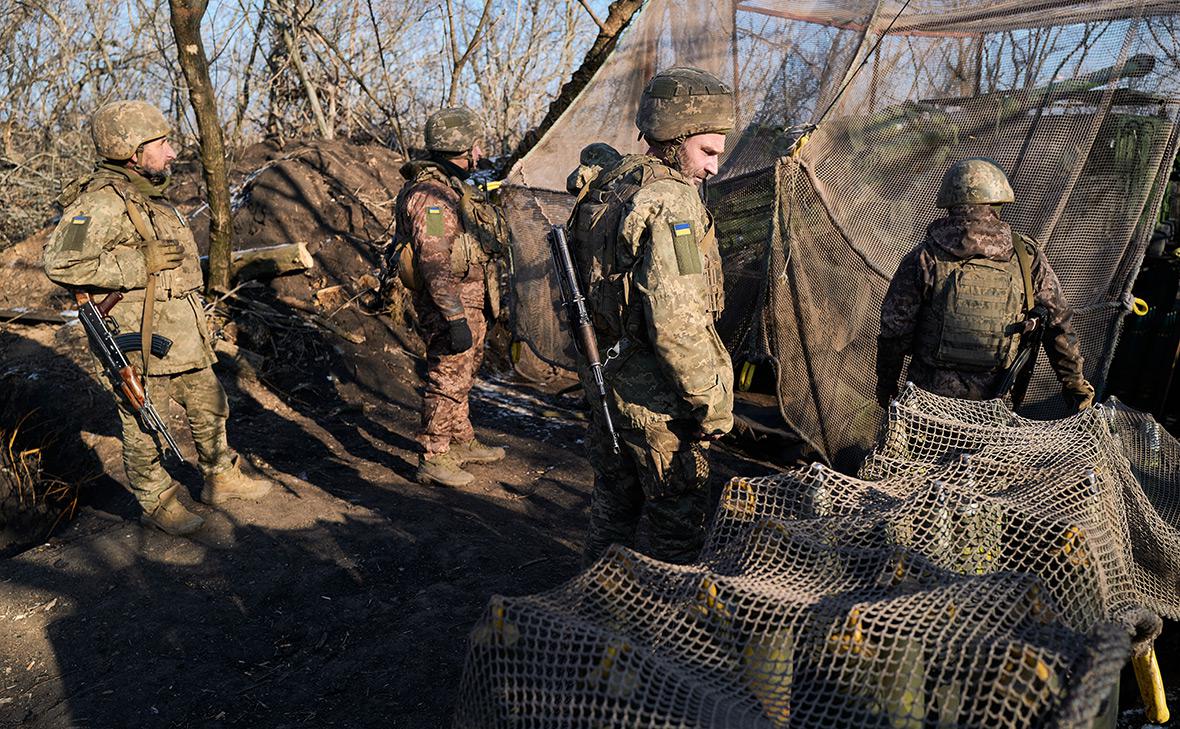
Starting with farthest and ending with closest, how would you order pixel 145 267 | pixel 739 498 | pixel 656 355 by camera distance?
pixel 145 267
pixel 656 355
pixel 739 498

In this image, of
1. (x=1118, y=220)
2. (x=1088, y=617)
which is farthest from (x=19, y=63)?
(x=1088, y=617)

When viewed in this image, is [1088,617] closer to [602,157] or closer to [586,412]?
[602,157]

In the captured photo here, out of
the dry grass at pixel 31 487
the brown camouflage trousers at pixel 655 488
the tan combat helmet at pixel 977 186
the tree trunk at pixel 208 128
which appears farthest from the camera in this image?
the tree trunk at pixel 208 128

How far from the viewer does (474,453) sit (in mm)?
5527

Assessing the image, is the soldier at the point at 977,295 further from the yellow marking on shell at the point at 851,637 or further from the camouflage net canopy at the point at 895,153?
the yellow marking on shell at the point at 851,637

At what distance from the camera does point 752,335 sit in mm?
5125

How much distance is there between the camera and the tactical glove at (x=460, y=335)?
4.93 meters

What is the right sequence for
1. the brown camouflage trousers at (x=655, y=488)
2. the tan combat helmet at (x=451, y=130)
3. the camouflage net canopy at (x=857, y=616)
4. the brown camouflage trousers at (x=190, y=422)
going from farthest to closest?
the tan combat helmet at (x=451, y=130), the brown camouflage trousers at (x=190, y=422), the brown camouflage trousers at (x=655, y=488), the camouflage net canopy at (x=857, y=616)

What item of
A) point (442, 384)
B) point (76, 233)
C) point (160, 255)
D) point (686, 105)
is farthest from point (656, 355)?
point (76, 233)

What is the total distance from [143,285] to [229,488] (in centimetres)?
119

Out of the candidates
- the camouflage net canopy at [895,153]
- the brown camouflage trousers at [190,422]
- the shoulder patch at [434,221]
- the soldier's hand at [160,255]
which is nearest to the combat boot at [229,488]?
the brown camouflage trousers at [190,422]

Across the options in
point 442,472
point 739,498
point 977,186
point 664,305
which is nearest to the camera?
point 739,498

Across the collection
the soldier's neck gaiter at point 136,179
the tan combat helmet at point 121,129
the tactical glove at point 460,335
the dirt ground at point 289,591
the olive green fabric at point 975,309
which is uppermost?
the tan combat helmet at point 121,129

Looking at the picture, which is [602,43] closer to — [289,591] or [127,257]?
[127,257]
